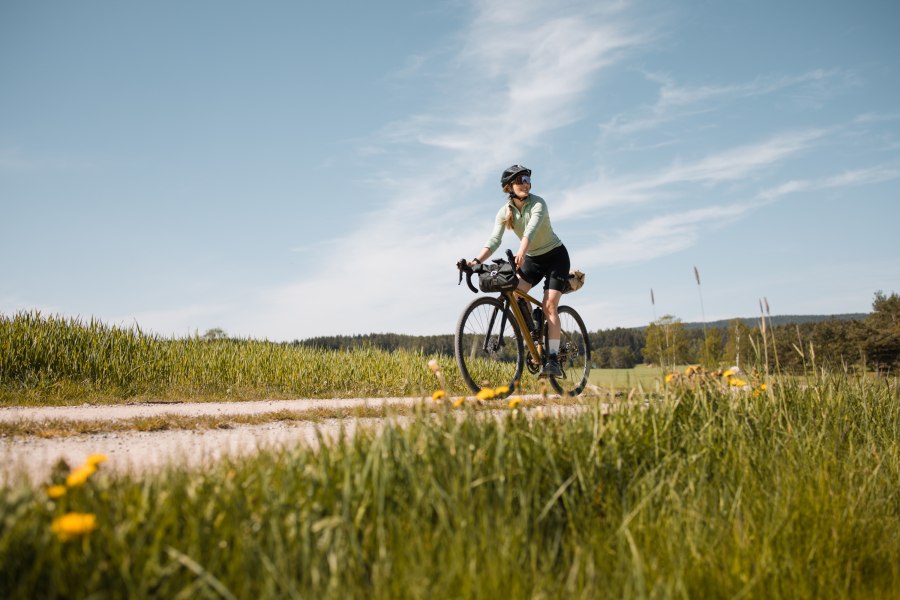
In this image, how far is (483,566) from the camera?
2.45 m

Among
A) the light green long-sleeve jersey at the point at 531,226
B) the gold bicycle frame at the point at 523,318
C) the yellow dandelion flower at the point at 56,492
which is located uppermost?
the light green long-sleeve jersey at the point at 531,226

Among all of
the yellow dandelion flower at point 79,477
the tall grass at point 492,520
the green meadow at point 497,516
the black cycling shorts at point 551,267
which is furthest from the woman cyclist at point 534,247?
the yellow dandelion flower at point 79,477

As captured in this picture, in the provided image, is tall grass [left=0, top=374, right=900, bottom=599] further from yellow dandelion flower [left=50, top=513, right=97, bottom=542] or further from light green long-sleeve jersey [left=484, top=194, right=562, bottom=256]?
light green long-sleeve jersey [left=484, top=194, right=562, bottom=256]

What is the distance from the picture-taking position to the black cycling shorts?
319 inches

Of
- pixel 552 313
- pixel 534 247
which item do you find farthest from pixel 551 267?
pixel 552 313

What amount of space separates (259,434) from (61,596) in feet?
9.95

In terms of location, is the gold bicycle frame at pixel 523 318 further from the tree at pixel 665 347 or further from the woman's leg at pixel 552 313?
the tree at pixel 665 347

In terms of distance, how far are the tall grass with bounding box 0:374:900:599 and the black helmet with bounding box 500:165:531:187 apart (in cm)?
381

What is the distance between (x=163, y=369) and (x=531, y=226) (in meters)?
6.95

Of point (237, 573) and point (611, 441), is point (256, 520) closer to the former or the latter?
point (237, 573)

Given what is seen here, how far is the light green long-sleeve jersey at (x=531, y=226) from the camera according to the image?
24.4ft

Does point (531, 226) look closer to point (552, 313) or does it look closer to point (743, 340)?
point (552, 313)

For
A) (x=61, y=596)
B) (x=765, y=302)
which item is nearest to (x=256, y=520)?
(x=61, y=596)

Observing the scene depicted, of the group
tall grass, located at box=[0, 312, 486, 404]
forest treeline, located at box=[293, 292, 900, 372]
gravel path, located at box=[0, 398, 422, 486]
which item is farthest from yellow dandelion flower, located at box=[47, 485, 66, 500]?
tall grass, located at box=[0, 312, 486, 404]
